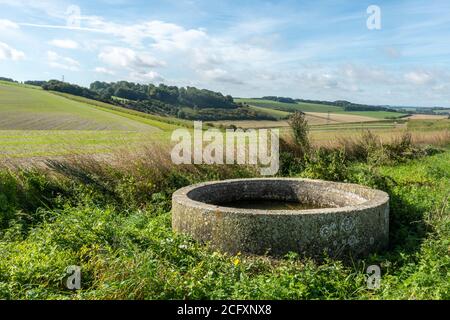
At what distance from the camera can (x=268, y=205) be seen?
8.67 m

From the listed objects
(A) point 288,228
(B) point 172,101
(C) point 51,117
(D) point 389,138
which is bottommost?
(A) point 288,228

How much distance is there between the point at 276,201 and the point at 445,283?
4.20 metres

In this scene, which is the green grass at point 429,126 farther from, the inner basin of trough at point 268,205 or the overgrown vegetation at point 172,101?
the inner basin of trough at point 268,205

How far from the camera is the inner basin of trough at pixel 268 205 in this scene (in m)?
8.55

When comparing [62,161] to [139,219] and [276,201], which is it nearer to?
[139,219]

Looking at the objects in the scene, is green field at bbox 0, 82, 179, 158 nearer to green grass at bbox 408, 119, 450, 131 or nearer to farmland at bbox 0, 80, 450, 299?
farmland at bbox 0, 80, 450, 299

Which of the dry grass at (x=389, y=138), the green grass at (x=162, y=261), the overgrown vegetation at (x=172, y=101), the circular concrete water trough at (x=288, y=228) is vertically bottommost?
the green grass at (x=162, y=261)

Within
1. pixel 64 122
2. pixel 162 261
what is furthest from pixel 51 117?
pixel 162 261

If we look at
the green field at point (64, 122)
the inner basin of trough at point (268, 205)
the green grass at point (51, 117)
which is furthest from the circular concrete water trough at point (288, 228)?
the green grass at point (51, 117)

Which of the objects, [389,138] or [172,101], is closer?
[389,138]

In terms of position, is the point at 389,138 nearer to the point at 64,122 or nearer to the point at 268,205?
the point at 268,205

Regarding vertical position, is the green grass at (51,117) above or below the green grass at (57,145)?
above

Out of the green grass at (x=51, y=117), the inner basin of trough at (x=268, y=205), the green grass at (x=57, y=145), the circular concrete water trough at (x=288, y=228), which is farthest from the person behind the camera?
the green grass at (x=51, y=117)

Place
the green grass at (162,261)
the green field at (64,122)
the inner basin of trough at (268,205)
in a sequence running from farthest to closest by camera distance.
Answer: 1. the green field at (64,122)
2. the inner basin of trough at (268,205)
3. the green grass at (162,261)
